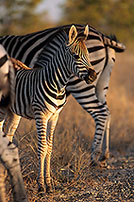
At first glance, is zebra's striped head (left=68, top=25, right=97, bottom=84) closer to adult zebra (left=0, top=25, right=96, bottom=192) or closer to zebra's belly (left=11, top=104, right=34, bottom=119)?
adult zebra (left=0, top=25, right=96, bottom=192)

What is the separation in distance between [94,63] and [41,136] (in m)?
2.18

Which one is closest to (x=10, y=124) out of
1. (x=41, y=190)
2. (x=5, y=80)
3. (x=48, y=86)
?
(x=48, y=86)

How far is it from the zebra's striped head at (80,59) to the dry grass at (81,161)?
101cm

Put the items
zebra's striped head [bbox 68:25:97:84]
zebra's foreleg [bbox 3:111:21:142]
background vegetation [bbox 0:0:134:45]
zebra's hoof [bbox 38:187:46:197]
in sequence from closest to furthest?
zebra's striped head [bbox 68:25:97:84] → zebra's hoof [bbox 38:187:46:197] → zebra's foreleg [bbox 3:111:21:142] → background vegetation [bbox 0:0:134:45]

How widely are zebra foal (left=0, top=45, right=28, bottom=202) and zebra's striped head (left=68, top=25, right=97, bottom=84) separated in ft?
2.78

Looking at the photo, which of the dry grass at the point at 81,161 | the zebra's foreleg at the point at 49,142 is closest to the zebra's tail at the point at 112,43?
the dry grass at the point at 81,161

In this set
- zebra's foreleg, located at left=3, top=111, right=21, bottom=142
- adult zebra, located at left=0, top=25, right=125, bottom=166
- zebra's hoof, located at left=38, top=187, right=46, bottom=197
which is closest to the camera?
zebra's hoof, located at left=38, top=187, right=46, bottom=197

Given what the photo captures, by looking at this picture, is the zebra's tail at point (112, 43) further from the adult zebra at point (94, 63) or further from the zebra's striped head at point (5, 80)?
the zebra's striped head at point (5, 80)

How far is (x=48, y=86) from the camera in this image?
388 cm

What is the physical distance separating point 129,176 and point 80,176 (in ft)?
2.76

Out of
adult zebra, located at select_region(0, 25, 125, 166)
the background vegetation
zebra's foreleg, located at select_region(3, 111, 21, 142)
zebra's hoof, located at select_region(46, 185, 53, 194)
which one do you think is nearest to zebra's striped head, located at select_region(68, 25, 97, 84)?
zebra's foreleg, located at select_region(3, 111, 21, 142)

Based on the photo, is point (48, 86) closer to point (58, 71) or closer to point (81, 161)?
point (58, 71)

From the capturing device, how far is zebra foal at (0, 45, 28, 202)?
3150mm

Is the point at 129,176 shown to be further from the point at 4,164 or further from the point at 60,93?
the point at 4,164
